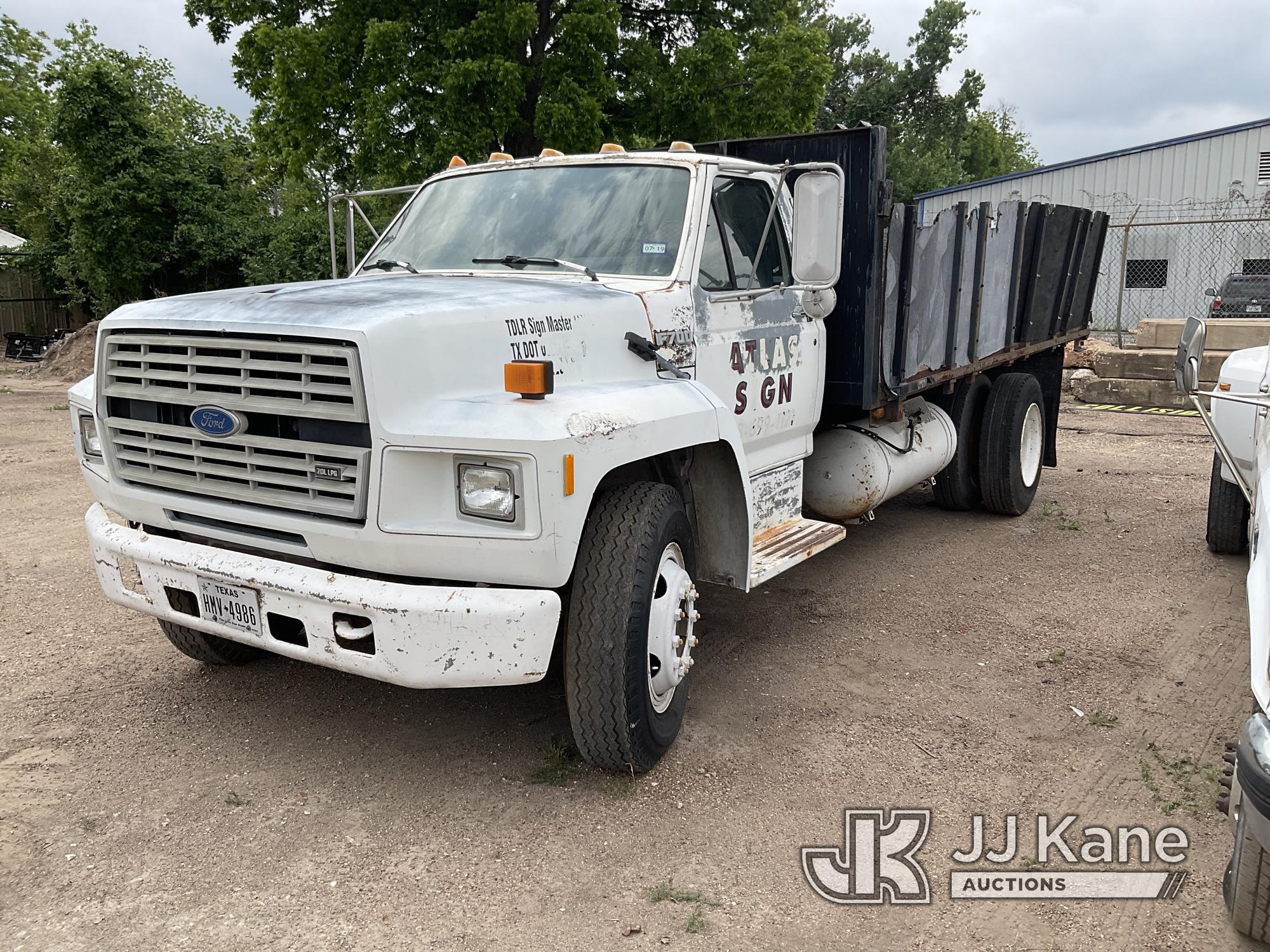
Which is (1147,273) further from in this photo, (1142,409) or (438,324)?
(438,324)

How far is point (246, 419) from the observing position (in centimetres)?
361

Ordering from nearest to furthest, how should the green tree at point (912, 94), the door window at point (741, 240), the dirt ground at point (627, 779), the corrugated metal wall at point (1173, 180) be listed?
the dirt ground at point (627, 779)
the door window at point (741, 240)
the corrugated metal wall at point (1173, 180)
the green tree at point (912, 94)

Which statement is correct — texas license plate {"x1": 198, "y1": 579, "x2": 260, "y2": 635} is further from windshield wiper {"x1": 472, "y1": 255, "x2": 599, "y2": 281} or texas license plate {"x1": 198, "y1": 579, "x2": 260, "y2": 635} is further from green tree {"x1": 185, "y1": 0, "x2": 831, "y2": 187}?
green tree {"x1": 185, "y1": 0, "x2": 831, "y2": 187}

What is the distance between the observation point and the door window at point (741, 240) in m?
4.82

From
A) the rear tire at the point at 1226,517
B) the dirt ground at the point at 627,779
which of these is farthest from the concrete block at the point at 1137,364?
the dirt ground at the point at 627,779

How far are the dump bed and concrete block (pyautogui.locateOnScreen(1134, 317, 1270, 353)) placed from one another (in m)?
6.11

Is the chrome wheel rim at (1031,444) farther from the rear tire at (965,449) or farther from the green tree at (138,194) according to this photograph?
the green tree at (138,194)

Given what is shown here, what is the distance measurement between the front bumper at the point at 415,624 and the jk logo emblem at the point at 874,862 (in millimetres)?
1141

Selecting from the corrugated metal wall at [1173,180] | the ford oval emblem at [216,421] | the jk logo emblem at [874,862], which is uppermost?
the corrugated metal wall at [1173,180]

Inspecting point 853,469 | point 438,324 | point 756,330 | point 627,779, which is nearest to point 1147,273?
point 853,469

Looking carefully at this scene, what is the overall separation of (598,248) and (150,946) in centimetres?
315

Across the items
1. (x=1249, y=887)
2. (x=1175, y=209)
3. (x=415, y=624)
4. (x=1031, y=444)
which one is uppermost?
(x=1175, y=209)

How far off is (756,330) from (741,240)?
17.6 inches

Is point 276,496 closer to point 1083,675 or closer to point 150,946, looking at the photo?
point 150,946
